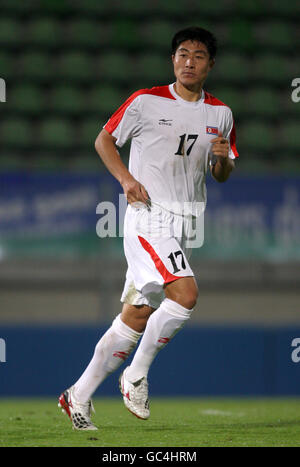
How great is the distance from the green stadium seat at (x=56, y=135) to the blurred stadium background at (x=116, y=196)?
2cm

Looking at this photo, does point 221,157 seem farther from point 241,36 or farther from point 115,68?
point 241,36

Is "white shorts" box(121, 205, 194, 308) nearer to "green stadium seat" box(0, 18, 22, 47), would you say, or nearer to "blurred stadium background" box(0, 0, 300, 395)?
"blurred stadium background" box(0, 0, 300, 395)

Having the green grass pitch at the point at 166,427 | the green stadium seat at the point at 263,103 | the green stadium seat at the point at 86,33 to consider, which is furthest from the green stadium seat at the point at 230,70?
the green grass pitch at the point at 166,427

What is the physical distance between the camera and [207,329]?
7656 mm

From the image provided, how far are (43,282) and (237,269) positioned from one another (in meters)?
2.03

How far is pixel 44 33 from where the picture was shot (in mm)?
10711

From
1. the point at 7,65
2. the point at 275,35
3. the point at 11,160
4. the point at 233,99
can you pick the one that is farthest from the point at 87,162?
the point at 275,35

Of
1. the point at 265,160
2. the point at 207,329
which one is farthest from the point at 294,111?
the point at 207,329

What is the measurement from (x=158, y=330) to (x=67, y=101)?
660cm

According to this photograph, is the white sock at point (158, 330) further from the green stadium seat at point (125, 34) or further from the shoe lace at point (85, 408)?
the green stadium seat at point (125, 34)

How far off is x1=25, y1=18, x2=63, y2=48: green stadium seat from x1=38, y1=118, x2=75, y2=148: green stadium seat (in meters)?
1.37

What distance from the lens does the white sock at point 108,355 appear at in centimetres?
400

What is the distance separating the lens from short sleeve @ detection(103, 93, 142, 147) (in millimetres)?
4051

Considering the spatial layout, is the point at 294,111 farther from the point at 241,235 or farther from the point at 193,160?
the point at 193,160
